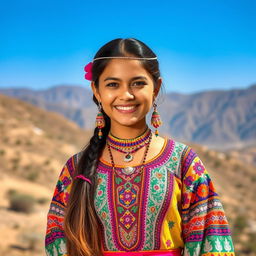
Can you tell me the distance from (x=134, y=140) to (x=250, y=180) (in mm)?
36770

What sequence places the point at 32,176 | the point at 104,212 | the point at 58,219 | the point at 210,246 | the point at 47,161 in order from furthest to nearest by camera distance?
the point at 47,161
the point at 32,176
the point at 58,219
the point at 104,212
the point at 210,246

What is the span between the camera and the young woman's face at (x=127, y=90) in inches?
88.5

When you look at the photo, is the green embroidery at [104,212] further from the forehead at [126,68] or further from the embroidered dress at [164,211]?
the forehead at [126,68]

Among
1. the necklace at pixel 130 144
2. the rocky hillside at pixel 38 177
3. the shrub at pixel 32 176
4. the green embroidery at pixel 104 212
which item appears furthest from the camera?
the shrub at pixel 32 176

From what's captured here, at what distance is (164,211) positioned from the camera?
7.08ft

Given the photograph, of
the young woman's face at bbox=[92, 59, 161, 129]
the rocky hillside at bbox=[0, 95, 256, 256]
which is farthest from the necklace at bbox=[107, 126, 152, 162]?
the rocky hillside at bbox=[0, 95, 256, 256]

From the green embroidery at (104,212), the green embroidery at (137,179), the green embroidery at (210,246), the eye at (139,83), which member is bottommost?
the green embroidery at (210,246)

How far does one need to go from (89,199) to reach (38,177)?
810 inches

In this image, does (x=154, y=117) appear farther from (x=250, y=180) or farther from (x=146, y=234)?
(x=250, y=180)

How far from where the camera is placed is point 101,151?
8.09 feet

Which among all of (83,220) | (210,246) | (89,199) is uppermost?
(89,199)

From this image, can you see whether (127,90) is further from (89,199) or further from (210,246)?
(210,246)

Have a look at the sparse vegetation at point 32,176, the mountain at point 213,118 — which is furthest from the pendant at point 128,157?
the mountain at point 213,118

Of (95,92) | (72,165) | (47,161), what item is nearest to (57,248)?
(72,165)
